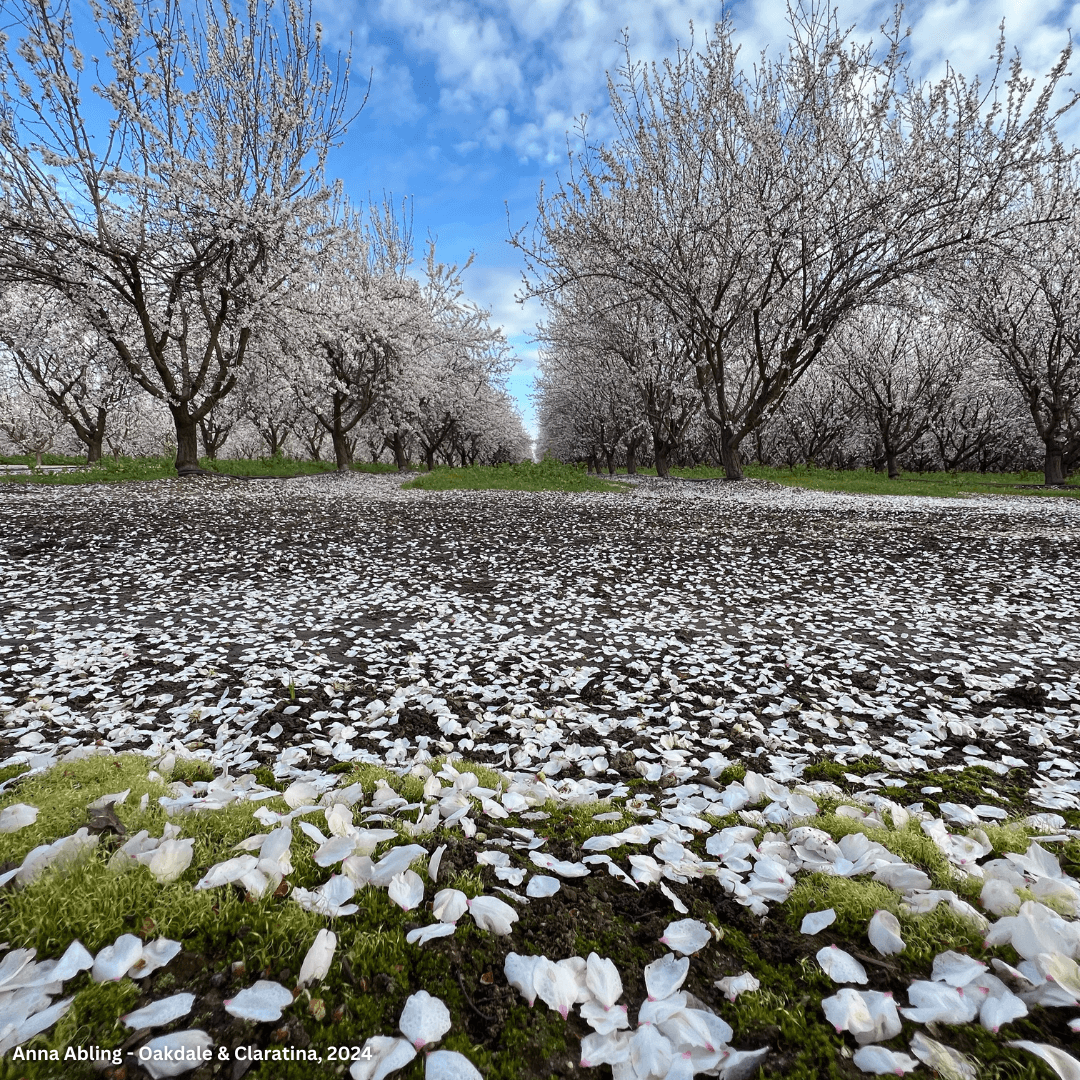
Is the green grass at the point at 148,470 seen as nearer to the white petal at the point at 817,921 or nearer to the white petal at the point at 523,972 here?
the white petal at the point at 523,972

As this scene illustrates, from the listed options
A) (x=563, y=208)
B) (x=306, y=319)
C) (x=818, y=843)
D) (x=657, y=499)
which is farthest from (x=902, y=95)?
(x=818, y=843)

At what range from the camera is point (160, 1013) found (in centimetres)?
154

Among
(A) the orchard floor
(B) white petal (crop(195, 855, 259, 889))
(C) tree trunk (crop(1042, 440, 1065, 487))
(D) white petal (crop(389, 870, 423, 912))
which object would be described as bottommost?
(A) the orchard floor

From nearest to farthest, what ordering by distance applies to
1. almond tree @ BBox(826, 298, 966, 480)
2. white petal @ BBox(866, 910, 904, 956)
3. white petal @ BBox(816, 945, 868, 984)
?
white petal @ BBox(816, 945, 868, 984)
white petal @ BBox(866, 910, 904, 956)
almond tree @ BBox(826, 298, 966, 480)

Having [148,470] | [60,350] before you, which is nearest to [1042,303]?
[148,470]

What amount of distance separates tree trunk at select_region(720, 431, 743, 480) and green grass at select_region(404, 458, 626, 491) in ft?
17.3

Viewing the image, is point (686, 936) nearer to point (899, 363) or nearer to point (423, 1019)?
point (423, 1019)

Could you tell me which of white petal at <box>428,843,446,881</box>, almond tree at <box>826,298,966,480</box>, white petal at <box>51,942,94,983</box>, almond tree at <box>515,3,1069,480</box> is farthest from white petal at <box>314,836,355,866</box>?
almond tree at <box>826,298,966,480</box>

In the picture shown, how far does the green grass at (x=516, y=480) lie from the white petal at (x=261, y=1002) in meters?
23.1

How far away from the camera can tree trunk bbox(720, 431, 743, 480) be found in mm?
25391

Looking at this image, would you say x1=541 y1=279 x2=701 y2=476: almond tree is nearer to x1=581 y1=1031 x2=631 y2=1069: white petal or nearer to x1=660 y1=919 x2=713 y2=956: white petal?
x1=660 y1=919 x2=713 y2=956: white petal

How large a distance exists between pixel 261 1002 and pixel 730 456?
2715 cm

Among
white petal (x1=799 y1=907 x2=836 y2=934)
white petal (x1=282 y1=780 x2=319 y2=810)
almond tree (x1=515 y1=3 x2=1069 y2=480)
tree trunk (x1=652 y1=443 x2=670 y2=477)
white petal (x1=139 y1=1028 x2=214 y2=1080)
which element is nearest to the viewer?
white petal (x1=139 y1=1028 x2=214 y2=1080)

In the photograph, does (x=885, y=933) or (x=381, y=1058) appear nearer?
(x=381, y=1058)
